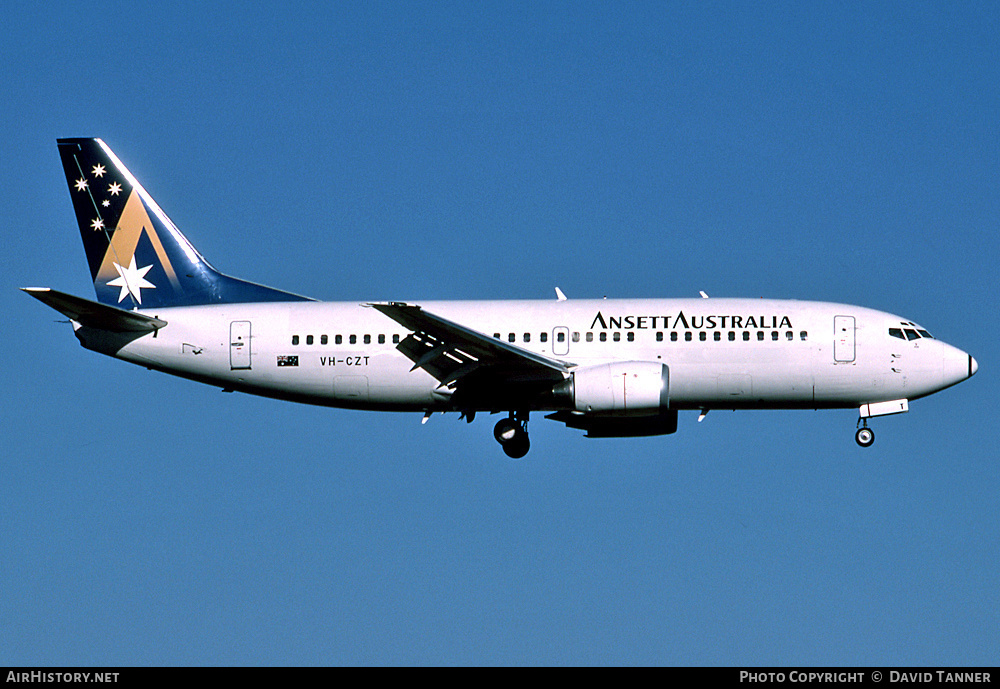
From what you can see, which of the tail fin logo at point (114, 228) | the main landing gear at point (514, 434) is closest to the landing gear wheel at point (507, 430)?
the main landing gear at point (514, 434)

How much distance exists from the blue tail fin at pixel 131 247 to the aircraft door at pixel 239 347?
87.7 inches

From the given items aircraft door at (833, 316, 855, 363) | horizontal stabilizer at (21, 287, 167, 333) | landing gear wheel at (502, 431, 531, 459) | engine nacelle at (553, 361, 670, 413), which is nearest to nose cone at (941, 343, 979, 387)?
aircraft door at (833, 316, 855, 363)

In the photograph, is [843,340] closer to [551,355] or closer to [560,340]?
[560,340]

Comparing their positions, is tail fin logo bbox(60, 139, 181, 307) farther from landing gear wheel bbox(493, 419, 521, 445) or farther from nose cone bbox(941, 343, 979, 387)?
nose cone bbox(941, 343, 979, 387)

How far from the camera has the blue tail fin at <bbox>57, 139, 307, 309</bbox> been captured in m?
47.1

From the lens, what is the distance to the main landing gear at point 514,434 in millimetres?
44000

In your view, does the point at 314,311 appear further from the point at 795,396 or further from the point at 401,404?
the point at 795,396

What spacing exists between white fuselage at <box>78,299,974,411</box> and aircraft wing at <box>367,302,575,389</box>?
0.85 meters

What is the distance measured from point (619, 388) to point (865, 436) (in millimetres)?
8166

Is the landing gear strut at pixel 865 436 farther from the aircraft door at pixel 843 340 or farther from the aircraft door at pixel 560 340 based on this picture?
the aircraft door at pixel 560 340

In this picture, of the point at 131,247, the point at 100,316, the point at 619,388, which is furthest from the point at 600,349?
the point at 131,247

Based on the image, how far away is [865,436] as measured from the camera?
43375 millimetres
